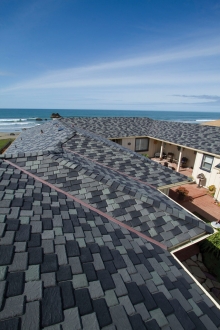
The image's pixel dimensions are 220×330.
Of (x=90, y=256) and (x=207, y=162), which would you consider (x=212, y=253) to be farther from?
(x=207, y=162)

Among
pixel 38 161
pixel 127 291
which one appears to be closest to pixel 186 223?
pixel 127 291

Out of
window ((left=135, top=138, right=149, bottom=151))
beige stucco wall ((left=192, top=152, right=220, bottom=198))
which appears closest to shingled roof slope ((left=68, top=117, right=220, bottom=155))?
beige stucco wall ((left=192, top=152, right=220, bottom=198))

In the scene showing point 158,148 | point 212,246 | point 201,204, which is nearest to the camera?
point 212,246

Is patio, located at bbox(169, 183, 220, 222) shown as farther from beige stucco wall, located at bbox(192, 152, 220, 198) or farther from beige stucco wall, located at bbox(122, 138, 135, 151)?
beige stucco wall, located at bbox(122, 138, 135, 151)

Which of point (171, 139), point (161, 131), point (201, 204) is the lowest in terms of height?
point (201, 204)

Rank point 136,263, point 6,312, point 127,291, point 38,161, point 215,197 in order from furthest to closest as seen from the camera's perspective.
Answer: point 215,197 < point 38,161 < point 136,263 < point 127,291 < point 6,312

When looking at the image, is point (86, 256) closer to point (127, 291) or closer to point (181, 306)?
point (127, 291)

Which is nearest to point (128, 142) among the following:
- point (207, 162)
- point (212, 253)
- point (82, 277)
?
point (207, 162)
